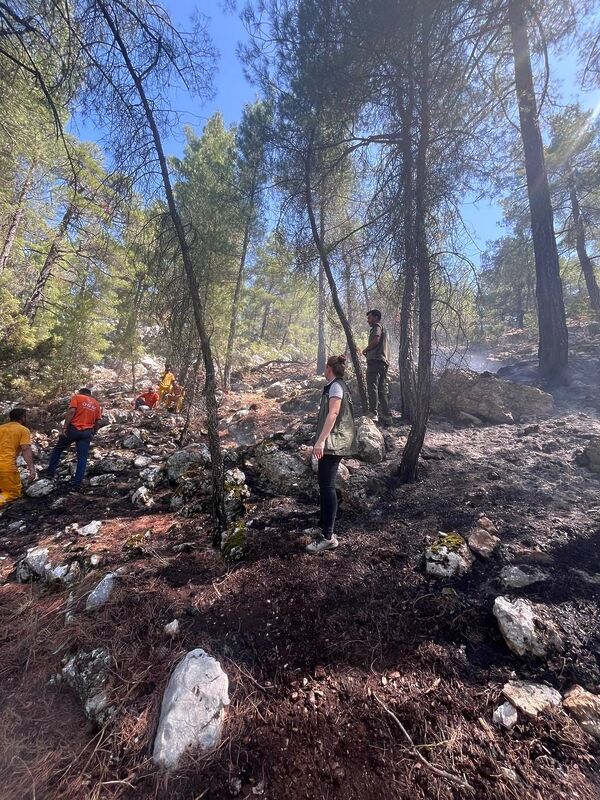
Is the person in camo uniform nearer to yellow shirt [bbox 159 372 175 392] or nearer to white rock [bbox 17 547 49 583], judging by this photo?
white rock [bbox 17 547 49 583]

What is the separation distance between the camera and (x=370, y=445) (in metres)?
4.92

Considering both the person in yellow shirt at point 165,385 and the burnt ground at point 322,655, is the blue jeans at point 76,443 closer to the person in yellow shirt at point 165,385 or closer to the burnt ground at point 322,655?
the burnt ground at point 322,655

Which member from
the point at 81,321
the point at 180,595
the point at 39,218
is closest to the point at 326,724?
the point at 180,595

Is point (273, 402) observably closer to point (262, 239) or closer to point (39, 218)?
point (262, 239)

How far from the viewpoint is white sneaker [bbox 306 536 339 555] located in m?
3.09

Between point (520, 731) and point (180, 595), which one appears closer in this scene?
point (520, 731)

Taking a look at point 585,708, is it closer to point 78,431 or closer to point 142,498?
point 142,498

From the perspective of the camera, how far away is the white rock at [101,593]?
267cm

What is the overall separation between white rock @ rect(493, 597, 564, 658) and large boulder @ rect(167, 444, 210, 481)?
13.0 feet

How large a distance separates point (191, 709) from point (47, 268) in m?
13.0

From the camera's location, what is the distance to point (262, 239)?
44.3 ft

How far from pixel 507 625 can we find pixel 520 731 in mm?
579

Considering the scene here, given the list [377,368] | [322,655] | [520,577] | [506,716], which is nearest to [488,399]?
[377,368]

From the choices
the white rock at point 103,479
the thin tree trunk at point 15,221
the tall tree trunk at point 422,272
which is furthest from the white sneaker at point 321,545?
the thin tree trunk at point 15,221
